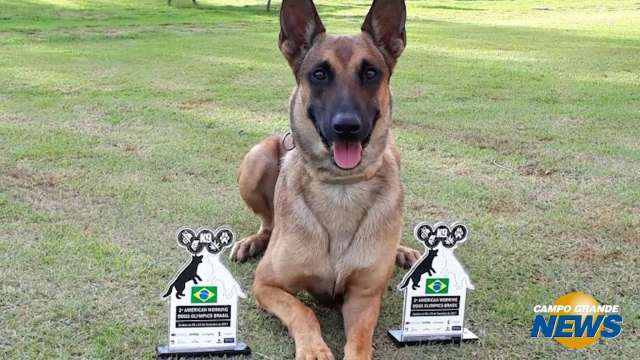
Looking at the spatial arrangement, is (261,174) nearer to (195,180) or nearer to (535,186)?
(195,180)

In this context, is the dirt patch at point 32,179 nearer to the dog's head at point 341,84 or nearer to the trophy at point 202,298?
the dog's head at point 341,84

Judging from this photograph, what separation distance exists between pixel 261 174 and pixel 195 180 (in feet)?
5.10

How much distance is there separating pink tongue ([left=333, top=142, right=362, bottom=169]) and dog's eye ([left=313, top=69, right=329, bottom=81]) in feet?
1.18

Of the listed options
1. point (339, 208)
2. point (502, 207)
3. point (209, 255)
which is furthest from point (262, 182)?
point (502, 207)

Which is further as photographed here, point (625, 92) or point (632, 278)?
point (625, 92)

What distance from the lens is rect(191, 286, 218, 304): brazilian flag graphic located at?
3.22m

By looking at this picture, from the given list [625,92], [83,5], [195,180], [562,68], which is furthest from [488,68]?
[83,5]

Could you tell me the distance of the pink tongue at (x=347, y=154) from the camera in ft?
11.6

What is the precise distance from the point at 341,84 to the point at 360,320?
3.87 ft

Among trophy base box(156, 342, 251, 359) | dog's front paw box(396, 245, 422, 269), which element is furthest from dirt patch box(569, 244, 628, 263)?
trophy base box(156, 342, 251, 359)

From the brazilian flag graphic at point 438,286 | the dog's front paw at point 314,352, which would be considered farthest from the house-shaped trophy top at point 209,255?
the brazilian flag graphic at point 438,286

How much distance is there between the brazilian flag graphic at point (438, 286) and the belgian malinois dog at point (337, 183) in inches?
12.0

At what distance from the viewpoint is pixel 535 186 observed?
6238 mm

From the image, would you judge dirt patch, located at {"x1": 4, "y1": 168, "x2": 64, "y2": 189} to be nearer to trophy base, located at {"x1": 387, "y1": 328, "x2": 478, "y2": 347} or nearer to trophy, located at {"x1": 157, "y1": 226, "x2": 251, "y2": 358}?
trophy, located at {"x1": 157, "y1": 226, "x2": 251, "y2": 358}
